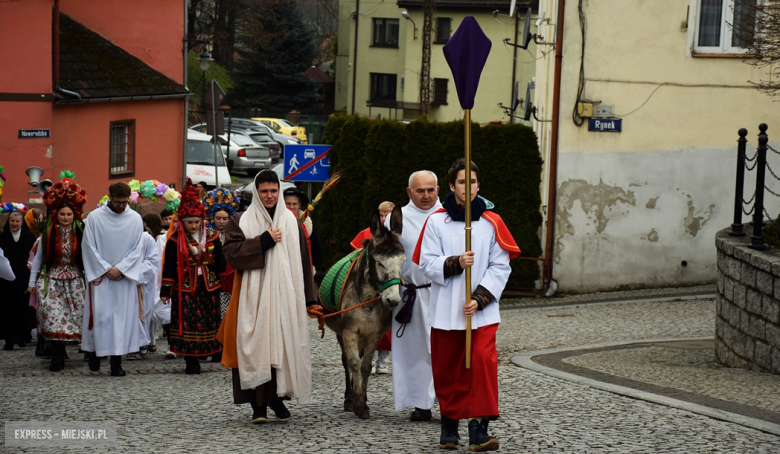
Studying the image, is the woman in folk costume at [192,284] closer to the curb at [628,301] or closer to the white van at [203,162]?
the curb at [628,301]

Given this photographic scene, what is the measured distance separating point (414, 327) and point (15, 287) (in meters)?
6.91

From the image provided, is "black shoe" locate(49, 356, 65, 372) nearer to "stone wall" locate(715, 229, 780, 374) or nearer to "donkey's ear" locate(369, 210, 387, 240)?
"donkey's ear" locate(369, 210, 387, 240)

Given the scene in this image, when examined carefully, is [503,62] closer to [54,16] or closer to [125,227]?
[54,16]

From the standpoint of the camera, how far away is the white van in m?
30.3

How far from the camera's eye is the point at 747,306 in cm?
941

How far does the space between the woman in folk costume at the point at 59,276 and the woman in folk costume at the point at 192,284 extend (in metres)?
1.01

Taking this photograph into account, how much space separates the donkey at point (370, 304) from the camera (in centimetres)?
729

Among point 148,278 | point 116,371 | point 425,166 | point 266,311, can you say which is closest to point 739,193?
point 266,311

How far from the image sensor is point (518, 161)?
16594 mm

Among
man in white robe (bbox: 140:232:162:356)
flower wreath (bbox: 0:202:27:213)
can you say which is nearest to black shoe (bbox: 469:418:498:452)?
man in white robe (bbox: 140:232:162:356)

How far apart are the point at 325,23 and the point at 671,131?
71.3 m

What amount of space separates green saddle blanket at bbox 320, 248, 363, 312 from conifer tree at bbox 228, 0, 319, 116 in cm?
4881

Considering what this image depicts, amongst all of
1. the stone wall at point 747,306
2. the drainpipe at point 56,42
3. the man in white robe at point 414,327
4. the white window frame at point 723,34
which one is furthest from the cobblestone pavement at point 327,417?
the drainpipe at point 56,42

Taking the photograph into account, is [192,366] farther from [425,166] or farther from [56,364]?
[425,166]
